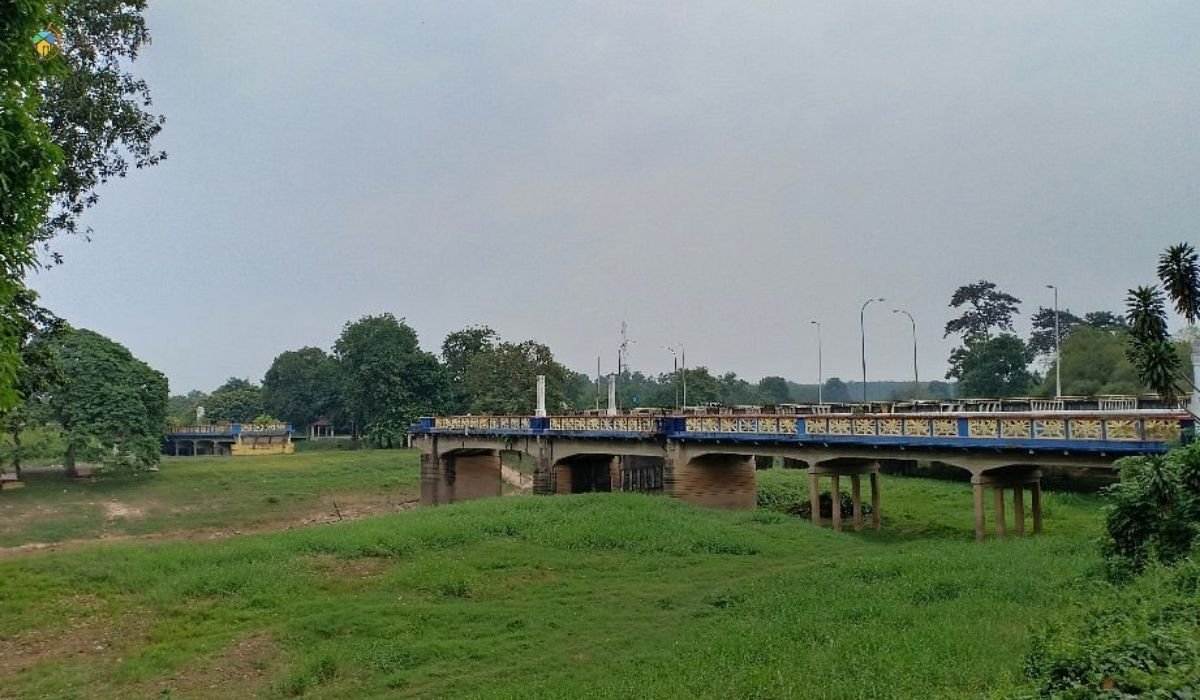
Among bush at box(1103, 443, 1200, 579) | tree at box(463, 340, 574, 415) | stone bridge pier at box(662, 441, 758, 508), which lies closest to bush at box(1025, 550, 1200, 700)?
bush at box(1103, 443, 1200, 579)

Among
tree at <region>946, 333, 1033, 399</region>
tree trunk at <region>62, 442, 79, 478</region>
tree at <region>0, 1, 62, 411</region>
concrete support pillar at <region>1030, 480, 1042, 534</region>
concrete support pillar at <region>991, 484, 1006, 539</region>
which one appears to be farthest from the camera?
tree at <region>946, 333, 1033, 399</region>

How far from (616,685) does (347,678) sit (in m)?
5.43

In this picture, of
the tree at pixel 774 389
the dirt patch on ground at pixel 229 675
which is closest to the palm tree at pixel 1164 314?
the dirt patch on ground at pixel 229 675

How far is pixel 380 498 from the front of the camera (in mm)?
66250

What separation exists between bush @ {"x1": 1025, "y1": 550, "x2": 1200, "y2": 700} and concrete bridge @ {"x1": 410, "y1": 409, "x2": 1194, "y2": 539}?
10955 millimetres

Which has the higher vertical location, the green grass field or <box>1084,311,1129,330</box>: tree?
<box>1084,311,1129,330</box>: tree

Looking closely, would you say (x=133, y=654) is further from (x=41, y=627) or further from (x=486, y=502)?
(x=486, y=502)

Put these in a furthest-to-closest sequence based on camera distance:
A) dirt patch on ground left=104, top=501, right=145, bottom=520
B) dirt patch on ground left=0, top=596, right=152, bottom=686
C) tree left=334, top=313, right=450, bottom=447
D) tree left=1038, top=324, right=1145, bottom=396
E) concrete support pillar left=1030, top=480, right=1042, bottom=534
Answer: tree left=334, top=313, right=450, bottom=447 → tree left=1038, top=324, right=1145, bottom=396 → dirt patch on ground left=104, top=501, right=145, bottom=520 → concrete support pillar left=1030, top=480, right=1042, bottom=534 → dirt patch on ground left=0, top=596, right=152, bottom=686

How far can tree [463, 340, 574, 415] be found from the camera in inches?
3521

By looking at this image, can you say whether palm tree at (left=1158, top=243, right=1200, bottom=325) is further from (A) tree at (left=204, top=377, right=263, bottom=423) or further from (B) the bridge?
(A) tree at (left=204, top=377, right=263, bottom=423)

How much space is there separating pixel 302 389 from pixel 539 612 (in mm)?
110538

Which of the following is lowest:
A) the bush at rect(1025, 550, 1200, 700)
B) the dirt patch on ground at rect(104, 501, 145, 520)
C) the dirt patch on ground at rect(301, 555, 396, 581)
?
the dirt patch on ground at rect(104, 501, 145, 520)

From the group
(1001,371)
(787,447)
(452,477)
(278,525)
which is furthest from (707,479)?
(1001,371)

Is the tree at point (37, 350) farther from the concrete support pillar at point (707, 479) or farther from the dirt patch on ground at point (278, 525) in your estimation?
the concrete support pillar at point (707, 479)
